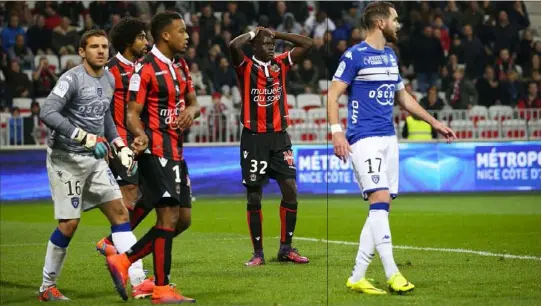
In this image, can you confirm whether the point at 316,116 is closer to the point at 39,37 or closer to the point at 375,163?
the point at 39,37

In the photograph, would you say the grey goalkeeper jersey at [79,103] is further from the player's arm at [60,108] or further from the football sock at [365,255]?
the football sock at [365,255]

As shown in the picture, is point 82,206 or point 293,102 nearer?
point 82,206

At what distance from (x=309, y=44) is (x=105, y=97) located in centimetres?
321

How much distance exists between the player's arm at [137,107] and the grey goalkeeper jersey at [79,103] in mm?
502

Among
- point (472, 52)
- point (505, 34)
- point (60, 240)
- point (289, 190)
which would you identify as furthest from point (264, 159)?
point (505, 34)

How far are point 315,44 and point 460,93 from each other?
10.9 ft

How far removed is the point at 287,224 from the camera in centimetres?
1158

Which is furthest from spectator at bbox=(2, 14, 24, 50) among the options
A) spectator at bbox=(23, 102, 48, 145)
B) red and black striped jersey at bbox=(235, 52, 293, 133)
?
red and black striped jersey at bbox=(235, 52, 293, 133)

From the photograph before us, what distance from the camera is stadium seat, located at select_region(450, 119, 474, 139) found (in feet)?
76.2

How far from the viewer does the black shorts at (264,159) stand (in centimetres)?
1158

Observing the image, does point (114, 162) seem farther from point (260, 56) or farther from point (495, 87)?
point (495, 87)

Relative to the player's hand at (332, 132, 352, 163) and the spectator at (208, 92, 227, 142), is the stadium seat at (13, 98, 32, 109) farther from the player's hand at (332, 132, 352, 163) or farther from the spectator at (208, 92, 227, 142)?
the player's hand at (332, 132, 352, 163)

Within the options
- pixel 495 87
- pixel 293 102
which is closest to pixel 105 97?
pixel 293 102

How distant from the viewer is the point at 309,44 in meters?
11.7
